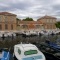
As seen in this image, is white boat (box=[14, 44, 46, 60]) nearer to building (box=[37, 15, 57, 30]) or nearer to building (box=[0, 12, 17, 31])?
building (box=[0, 12, 17, 31])

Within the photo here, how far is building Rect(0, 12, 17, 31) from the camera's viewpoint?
75.1 meters

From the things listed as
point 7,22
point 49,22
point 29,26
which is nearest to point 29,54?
point 7,22

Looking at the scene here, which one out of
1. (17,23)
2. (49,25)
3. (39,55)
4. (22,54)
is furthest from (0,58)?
(49,25)

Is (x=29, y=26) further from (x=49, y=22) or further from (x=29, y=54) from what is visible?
(x=29, y=54)

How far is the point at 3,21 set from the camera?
2977 inches

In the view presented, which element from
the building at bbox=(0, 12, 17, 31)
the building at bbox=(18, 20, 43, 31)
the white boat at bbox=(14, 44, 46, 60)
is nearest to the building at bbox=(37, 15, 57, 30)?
the building at bbox=(18, 20, 43, 31)

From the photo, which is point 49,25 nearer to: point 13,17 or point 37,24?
point 37,24

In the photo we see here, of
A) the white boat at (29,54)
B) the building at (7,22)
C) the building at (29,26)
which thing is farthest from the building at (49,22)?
the white boat at (29,54)

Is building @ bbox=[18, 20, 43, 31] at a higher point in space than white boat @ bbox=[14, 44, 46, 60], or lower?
higher

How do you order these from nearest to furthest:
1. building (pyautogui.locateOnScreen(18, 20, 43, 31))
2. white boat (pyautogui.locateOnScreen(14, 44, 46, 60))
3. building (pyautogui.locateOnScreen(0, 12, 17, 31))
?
white boat (pyautogui.locateOnScreen(14, 44, 46, 60)) → building (pyautogui.locateOnScreen(0, 12, 17, 31)) → building (pyautogui.locateOnScreen(18, 20, 43, 31))

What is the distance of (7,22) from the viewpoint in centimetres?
7681

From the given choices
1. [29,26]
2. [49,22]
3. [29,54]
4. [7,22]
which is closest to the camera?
[29,54]

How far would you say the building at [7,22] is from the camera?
75125 mm

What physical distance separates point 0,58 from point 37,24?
2894 inches
